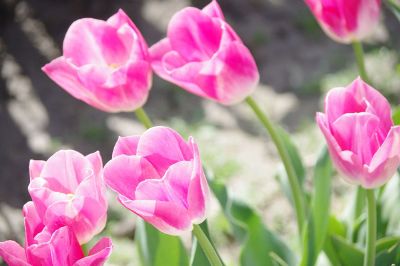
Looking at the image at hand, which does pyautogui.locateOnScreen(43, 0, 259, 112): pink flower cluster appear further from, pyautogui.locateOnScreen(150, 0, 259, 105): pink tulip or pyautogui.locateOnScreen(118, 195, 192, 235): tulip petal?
pyautogui.locateOnScreen(118, 195, 192, 235): tulip petal

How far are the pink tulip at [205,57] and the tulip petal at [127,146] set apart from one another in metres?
0.17

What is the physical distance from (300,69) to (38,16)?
1369mm

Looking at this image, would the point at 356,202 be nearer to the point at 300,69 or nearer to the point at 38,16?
the point at 300,69

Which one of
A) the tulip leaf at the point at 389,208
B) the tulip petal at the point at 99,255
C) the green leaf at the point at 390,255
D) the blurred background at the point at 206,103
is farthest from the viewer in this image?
the blurred background at the point at 206,103

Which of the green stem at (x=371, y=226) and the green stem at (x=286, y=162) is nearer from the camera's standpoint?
the green stem at (x=371, y=226)

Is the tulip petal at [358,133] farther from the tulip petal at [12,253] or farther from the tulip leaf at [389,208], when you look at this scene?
the tulip leaf at [389,208]

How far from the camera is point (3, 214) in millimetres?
2570

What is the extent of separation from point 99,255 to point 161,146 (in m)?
0.13

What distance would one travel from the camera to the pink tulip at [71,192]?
2.65 ft

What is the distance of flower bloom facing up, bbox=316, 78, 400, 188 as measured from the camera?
2.71 feet

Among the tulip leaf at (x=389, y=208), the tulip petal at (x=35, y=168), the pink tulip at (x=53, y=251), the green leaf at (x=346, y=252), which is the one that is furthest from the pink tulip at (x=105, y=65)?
the tulip leaf at (x=389, y=208)

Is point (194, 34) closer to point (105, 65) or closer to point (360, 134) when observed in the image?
point (105, 65)

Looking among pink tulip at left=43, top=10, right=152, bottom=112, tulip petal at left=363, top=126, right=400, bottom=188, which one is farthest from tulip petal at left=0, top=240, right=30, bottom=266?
tulip petal at left=363, top=126, right=400, bottom=188

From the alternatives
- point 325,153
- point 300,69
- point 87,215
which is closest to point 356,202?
point 325,153
